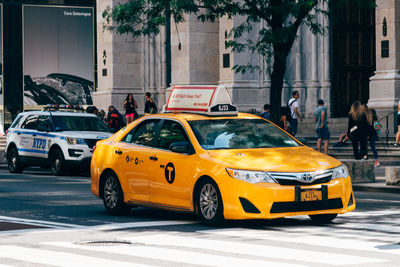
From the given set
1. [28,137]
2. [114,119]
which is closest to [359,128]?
[28,137]

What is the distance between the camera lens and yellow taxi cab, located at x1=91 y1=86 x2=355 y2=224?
1132cm

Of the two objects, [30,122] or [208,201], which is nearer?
[208,201]

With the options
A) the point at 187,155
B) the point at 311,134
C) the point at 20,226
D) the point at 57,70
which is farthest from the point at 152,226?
the point at 57,70

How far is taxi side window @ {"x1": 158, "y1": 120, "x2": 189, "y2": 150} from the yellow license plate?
74.8 inches

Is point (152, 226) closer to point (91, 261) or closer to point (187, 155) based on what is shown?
point (187, 155)

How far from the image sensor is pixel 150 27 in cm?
2262

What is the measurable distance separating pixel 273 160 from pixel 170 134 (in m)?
1.83

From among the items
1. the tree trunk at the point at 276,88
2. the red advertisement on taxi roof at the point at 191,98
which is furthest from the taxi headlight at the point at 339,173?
the tree trunk at the point at 276,88

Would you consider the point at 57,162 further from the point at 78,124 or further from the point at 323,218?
the point at 323,218

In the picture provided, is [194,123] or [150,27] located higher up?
[150,27]

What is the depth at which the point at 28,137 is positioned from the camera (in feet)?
83.2

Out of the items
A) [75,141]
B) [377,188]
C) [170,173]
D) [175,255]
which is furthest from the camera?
[75,141]

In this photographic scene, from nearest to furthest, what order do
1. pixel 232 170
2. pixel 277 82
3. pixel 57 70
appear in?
pixel 232 170 < pixel 277 82 < pixel 57 70

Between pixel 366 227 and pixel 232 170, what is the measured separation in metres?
1.84
